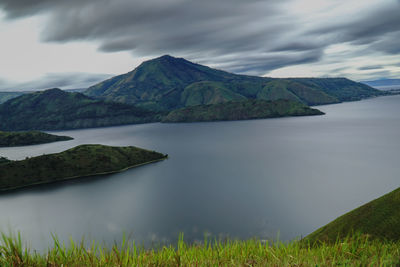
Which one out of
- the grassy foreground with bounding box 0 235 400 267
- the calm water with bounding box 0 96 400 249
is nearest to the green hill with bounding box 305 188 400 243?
the calm water with bounding box 0 96 400 249

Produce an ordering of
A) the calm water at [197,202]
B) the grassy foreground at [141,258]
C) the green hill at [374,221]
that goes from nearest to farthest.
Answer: the grassy foreground at [141,258]
the green hill at [374,221]
the calm water at [197,202]

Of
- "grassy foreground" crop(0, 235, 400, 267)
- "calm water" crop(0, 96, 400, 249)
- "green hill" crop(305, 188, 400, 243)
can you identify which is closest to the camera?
"grassy foreground" crop(0, 235, 400, 267)

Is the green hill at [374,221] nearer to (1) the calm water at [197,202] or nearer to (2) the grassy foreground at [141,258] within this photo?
A: (1) the calm water at [197,202]

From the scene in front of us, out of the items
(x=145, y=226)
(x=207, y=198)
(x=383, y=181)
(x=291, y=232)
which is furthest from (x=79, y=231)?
(x=383, y=181)

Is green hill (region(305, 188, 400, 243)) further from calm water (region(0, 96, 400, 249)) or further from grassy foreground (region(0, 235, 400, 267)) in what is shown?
grassy foreground (region(0, 235, 400, 267))

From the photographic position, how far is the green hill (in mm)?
54781

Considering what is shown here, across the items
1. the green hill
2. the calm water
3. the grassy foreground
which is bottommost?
the calm water

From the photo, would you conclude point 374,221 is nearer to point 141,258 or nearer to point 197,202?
point 141,258

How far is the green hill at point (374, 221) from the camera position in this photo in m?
54.8

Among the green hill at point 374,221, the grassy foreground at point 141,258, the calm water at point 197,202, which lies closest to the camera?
the grassy foreground at point 141,258

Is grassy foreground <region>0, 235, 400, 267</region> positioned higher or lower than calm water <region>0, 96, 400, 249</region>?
higher

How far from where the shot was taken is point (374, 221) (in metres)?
59.6

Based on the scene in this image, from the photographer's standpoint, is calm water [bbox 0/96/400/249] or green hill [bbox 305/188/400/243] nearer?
green hill [bbox 305/188/400/243]

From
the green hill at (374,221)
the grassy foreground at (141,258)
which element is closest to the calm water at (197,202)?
the green hill at (374,221)
